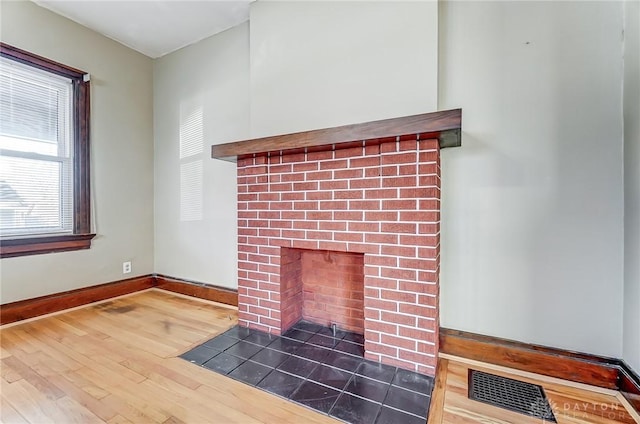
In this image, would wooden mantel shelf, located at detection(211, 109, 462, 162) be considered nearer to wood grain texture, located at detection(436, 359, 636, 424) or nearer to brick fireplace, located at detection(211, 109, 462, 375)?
brick fireplace, located at detection(211, 109, 462, 375)

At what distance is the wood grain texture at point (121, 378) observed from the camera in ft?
4.26

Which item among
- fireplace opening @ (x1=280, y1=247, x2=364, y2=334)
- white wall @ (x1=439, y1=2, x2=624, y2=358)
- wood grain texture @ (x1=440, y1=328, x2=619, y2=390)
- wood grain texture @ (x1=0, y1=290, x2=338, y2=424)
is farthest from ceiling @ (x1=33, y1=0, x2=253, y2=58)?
wood grain texture @ (x1=440, y1=328, x2=619, y2=390)

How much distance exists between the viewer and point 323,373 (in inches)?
63.0

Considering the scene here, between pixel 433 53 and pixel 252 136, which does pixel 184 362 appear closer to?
pixel 252 136

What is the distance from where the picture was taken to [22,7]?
2303 millimetres

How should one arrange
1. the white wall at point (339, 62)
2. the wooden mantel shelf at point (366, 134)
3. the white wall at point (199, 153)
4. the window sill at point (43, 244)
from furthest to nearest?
the white wall at point (199, 153) < the window sill at point (43, 244) < the white wall at point (339, 62) < the wooden mantel shelf at point (366, 134)

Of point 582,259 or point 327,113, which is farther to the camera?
point 327,113

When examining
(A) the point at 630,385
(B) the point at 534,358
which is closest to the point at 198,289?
(B) the point at 534,358

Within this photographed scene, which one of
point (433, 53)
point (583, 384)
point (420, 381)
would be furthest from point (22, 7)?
point (583, 384)

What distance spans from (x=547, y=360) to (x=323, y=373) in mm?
1261

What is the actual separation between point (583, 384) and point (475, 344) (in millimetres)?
515

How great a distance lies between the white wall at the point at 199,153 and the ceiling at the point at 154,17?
5.2 inches

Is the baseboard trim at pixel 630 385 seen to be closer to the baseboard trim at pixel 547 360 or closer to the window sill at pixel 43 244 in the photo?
the baseboard trim at pixel 547 360

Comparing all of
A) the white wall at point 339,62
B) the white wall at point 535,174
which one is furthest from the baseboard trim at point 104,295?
the white wall at point 535,174
